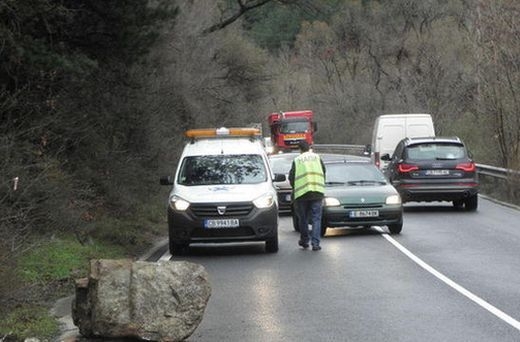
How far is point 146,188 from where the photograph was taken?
2411 centimetres

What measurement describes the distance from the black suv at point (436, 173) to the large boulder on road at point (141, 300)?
1474 cm

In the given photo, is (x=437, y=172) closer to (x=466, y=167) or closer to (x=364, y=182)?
(x=466, y=167)

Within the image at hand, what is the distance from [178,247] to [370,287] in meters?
4.85

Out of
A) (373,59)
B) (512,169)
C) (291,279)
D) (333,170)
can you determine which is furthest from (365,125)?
(291,279)

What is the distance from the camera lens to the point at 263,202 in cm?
1586

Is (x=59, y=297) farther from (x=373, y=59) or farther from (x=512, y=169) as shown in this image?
(x=373, y=59)

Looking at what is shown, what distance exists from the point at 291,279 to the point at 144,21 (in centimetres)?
742

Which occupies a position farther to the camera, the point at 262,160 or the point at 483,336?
the point at 262,160

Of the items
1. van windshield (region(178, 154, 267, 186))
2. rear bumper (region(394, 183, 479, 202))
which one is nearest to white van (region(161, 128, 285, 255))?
van windshield (region(178, 154, 267, 186))

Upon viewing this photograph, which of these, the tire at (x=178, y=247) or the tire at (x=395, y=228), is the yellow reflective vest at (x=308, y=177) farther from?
the tire at (x=395, y=228)

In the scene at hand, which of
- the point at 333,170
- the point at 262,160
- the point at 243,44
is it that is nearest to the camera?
the point at 262,160

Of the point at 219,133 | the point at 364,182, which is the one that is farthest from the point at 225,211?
the point at 364,182

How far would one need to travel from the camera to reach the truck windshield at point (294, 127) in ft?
184

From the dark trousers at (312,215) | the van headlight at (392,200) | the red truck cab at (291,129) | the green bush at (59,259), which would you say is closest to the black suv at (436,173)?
the van headlight at (392,200)
